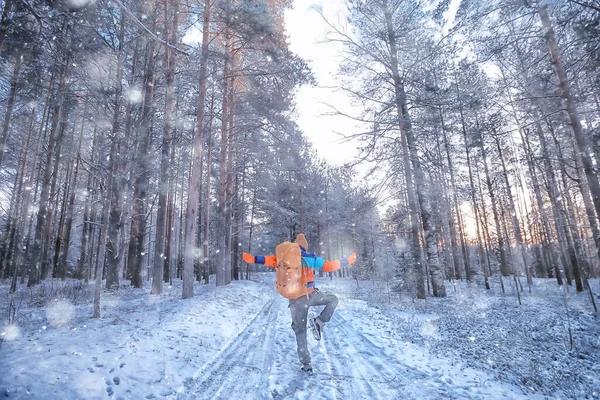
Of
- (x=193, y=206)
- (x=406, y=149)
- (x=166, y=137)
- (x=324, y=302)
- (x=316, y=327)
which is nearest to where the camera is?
(x=316, y=327)

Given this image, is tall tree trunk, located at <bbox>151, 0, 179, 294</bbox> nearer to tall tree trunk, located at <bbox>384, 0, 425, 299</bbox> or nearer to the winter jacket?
the winter jacket

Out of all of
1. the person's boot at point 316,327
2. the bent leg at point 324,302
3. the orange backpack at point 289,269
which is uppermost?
the orange backpack at point 289,269

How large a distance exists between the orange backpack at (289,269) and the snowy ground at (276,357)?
122 cm

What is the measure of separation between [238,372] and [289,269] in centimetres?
169

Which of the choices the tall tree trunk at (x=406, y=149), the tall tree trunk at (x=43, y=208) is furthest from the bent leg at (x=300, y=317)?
the tall tree trunk at (x=43, y=208)

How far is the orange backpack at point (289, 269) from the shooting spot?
433 centimetres

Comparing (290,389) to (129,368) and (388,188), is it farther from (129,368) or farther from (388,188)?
(388,188)

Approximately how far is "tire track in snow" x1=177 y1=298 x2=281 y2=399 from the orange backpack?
1.22m

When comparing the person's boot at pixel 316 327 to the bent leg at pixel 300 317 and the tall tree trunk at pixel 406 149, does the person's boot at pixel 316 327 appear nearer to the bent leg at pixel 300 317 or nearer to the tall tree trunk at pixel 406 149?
the bent leg at pixel 300 317

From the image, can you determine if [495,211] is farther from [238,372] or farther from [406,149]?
[238,372]

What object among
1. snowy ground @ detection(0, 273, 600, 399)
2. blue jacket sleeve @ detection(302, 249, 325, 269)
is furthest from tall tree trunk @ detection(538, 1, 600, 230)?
blue jacket sleeve @ detection(302, 249, 325, 269)

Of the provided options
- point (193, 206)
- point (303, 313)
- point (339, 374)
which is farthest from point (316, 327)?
point (193, 206)

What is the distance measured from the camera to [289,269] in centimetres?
434

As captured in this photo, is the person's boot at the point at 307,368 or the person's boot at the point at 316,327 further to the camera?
the person's boot at the point at 316,327
